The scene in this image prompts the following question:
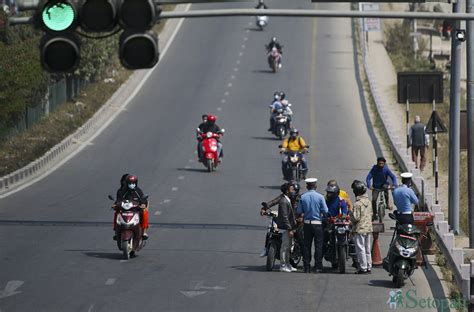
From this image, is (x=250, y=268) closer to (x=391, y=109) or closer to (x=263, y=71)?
(x=391, y=109)

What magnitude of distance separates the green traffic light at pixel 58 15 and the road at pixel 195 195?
5.08 meters

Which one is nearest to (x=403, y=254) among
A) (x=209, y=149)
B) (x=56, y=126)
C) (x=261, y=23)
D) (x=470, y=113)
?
(x=470, y=113)

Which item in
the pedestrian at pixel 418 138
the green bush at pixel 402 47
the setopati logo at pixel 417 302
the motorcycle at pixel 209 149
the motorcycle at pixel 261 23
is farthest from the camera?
the motorcycle at pixel 261 23

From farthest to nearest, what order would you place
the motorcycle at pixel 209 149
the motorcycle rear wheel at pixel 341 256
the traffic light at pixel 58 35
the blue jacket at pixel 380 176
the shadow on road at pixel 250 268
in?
the motorcycle at pixel 209 149 → the blue jacket at pixel 380 176 → the shadow on road at pixel 250 268 → the motorcycle rear wheel at pixel 341 256 → the traffic light at pixel 58 35

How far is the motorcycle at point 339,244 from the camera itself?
22.4 metres

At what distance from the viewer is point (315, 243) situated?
22.7m

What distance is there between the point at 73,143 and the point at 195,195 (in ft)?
42.5

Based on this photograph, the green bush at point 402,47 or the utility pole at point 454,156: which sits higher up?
the green bush at point 402,47

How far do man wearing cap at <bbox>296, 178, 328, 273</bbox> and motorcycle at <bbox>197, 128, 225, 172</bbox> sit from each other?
52.3 ft

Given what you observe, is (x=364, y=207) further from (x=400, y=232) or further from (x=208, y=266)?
(x=208, y=266)

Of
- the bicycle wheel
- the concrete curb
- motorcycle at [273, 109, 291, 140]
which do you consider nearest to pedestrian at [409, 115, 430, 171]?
motorcycle at [273, 109, 291, 140]

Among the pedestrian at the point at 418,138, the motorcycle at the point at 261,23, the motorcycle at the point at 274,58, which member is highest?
the motorcycle at the point at 261,23

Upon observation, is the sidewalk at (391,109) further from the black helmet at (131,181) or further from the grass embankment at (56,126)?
the grass embankment at (56,126)

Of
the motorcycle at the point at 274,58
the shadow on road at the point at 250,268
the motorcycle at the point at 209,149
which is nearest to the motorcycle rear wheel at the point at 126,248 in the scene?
the shadow on road at the point at 250,268
